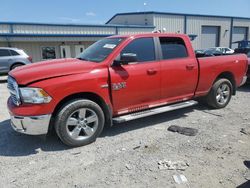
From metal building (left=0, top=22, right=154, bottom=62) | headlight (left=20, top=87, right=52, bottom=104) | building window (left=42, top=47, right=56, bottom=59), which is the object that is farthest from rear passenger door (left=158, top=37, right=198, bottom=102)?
building window (left=42, top=47, right=56, bottom=59)

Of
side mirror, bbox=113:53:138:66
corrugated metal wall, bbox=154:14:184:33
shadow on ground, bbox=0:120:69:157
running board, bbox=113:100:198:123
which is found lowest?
shadow on ground, bbox=0:120:69:157

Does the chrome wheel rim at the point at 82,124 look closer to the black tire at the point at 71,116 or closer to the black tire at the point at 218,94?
the black tire at the point at 71,116

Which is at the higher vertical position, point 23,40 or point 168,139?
point 23,40

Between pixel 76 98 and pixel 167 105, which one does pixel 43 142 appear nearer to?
pixel 76 98

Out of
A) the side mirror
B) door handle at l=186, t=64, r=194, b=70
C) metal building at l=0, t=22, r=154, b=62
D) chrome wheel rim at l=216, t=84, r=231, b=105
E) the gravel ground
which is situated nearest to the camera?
the gravel ground

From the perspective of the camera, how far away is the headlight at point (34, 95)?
144 inches

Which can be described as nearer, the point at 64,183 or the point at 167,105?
the point at 64,183

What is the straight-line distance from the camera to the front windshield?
14.9 feet

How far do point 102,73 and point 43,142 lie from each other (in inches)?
67.2

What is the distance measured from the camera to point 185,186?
300 cm

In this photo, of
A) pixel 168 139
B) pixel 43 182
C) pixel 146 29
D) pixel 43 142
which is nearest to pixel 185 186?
pixel 168 139

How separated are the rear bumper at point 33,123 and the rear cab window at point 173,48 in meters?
2.72

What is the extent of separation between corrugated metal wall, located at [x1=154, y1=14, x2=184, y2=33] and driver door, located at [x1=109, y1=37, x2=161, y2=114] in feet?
86.1

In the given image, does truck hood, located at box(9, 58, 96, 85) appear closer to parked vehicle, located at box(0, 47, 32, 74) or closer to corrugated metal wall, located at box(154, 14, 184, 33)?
parked vehicle, located at box(0, 47, 32, 74)
